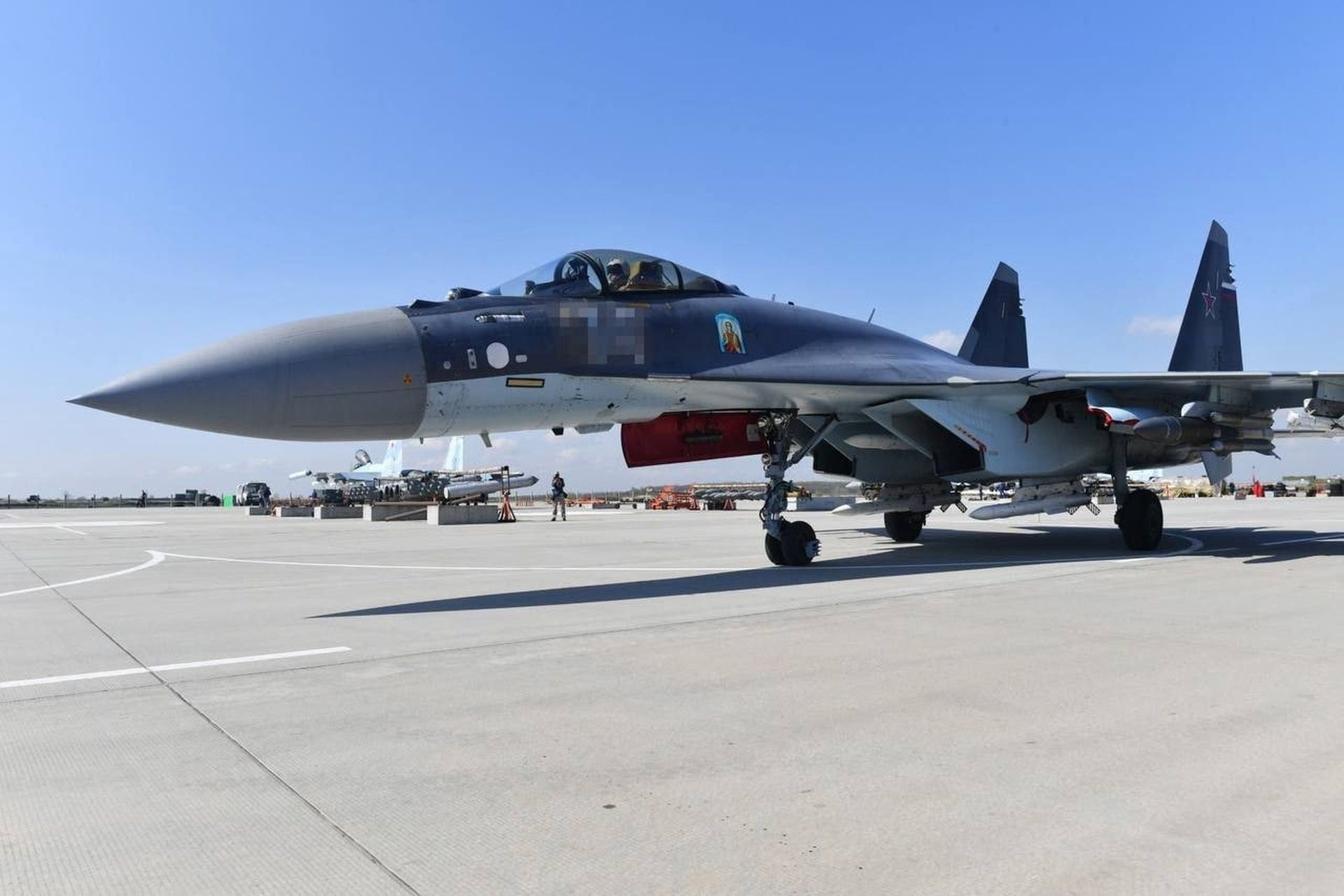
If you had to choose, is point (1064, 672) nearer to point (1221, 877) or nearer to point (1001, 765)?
point (1001, 765)

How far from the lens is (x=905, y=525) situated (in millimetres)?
13961

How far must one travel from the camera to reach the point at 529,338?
764 cm

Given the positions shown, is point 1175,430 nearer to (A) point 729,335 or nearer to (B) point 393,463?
(A) point 729,335

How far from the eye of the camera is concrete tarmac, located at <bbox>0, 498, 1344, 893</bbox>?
7.24ft

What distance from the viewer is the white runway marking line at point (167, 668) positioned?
4.43 meters

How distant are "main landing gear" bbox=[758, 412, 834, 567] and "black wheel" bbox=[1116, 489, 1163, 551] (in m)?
4.31

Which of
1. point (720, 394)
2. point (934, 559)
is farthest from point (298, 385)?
point (934, 559)

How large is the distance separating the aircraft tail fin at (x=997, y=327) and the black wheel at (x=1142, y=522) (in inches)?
255

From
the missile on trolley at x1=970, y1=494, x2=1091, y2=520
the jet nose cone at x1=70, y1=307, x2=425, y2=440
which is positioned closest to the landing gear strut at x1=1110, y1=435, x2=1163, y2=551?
the missile on trolley at x1=970, y1=494, x2=1091, y2=520

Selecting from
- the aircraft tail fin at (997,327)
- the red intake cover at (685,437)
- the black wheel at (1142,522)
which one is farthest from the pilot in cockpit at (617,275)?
the aircraft tail fin at (997,327)

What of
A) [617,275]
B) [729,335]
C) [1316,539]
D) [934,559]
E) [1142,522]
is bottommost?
[1316,539]

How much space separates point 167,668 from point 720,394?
5.74 m

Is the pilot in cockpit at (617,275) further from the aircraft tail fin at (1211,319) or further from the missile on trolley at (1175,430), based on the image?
the aircraft tail fin at (1211,319)

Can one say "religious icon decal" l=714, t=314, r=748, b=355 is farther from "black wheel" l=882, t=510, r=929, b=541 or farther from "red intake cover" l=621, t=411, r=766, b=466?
"black wheel" l=882, t=510, r=929, b=541
